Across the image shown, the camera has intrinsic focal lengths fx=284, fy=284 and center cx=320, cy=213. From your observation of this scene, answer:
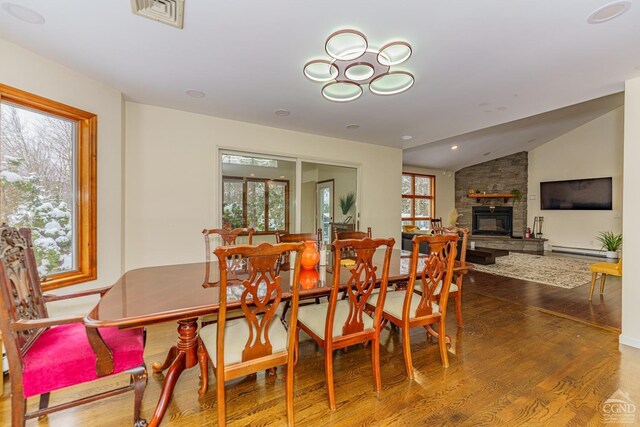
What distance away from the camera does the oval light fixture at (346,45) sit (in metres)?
1.84

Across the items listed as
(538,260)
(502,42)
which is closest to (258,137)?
(502,42)

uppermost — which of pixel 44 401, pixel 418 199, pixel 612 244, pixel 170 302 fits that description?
pixel 418 199

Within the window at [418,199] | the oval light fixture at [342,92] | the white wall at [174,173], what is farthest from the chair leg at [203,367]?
the window at [418,199]

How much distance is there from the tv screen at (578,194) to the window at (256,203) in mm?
8066

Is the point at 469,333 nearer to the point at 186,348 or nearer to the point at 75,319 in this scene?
the point at 186,348

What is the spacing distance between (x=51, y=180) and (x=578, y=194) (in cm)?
1059

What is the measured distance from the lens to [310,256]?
2.18 m

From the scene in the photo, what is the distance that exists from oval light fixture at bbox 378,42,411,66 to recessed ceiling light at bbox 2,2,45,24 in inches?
86.1

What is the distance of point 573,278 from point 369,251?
5.17 metres

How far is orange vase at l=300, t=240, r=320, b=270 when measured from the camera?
2172 millimetres

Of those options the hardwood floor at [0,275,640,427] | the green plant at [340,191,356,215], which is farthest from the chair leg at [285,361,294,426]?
the green plant at [340,191,356,215]

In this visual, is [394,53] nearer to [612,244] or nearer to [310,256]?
[310,256]

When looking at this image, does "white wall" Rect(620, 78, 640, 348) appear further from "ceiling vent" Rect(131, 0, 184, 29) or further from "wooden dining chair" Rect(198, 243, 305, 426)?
"ceiling vent" Rect(131, 0, 184, 29)

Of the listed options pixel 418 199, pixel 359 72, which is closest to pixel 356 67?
pixel 359 72
